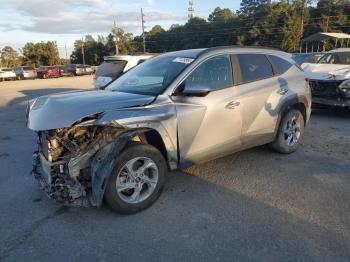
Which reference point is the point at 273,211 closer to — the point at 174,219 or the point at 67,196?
the point at 174,219

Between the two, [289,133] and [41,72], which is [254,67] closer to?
[289,133]

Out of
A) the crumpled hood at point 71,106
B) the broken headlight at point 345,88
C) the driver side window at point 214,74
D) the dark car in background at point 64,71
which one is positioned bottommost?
the dark car in background at point 64,71

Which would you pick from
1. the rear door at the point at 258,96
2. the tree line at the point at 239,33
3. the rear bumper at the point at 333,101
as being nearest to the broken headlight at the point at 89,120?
the rear door at the point at 258,96

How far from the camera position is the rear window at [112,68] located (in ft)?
33.5

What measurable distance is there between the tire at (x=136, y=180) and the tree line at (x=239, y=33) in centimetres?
4831

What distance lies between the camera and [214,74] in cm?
457

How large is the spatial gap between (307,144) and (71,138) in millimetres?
4514

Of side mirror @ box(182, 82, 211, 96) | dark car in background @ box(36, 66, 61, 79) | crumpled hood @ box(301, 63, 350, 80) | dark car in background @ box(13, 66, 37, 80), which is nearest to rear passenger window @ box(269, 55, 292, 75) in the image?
side mirror @ box(182, 82, 211, 96)

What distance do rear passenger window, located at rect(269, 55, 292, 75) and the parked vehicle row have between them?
123 ft

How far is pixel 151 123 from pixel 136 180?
25.9 inches

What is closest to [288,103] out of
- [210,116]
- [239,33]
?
[210,116]

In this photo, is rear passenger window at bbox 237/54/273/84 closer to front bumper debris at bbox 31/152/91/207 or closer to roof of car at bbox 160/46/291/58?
roof of car at bbox 160/46/291/58

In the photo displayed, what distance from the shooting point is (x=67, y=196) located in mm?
3566

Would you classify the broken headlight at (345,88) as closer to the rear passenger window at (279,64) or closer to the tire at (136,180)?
the rear passenger window at (279,64)
